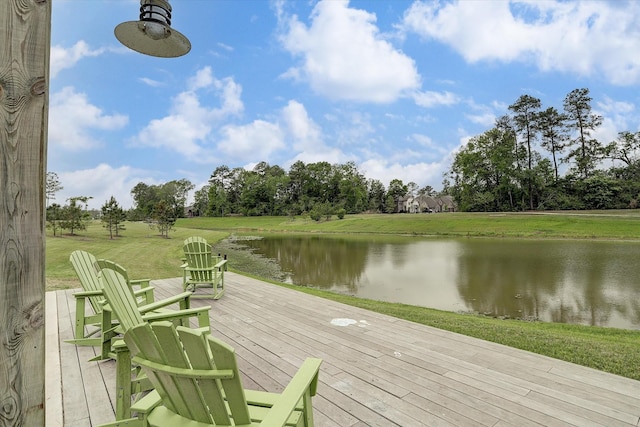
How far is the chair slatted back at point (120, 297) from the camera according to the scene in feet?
5.99

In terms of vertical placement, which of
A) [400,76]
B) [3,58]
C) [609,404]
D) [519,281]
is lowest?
[519,281]

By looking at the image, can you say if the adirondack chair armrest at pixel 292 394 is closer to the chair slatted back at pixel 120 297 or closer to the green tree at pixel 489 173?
the chair slatted back at pixel 120 297

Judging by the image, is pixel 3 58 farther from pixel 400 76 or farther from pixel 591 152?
pixel 591 152

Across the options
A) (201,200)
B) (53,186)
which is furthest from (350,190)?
(53,186)

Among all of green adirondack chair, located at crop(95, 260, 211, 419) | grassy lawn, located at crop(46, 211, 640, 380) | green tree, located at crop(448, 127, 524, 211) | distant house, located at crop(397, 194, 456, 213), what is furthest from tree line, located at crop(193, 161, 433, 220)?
green adirondack chair, located at crop(95, 260, 211, 419)

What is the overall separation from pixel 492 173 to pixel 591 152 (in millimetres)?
10484

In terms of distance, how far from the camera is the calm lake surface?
6.90 m

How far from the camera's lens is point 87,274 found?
320 cm

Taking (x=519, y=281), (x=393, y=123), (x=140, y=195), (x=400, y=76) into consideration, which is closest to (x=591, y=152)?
(x=393, y=123)

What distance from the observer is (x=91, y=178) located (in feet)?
38.0

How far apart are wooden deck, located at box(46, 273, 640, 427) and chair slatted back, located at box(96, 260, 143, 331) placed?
644 mm

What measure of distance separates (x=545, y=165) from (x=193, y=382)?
47.3 metres

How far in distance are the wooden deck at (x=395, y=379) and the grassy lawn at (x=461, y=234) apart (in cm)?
79

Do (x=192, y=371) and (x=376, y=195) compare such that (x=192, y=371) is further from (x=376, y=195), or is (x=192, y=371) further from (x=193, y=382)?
(x=376, y=195)
